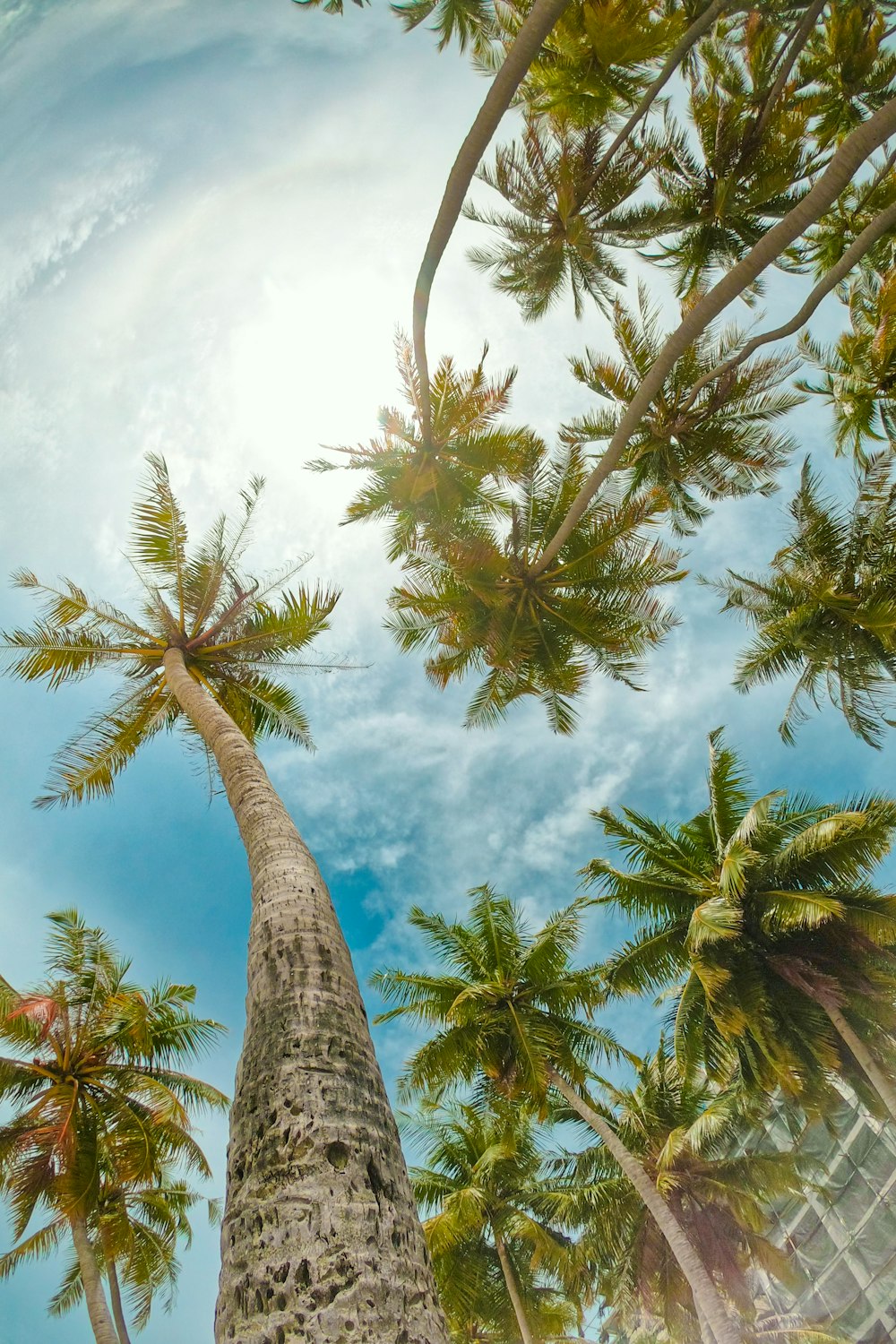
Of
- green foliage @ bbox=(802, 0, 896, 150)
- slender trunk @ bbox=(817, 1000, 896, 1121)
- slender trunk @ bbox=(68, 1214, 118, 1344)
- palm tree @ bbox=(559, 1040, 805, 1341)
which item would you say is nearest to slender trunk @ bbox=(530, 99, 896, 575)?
green foliage @ bbox=(802, 0, 896, 150)

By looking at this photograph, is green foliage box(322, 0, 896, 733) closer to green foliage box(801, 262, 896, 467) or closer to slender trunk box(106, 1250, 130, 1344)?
green foliage box(801, 262, 896, 467)

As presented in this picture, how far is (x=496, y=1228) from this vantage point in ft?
61.7

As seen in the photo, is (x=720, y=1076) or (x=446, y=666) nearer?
(x=446, y=666)

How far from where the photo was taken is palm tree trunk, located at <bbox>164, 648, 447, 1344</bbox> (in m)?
1.90

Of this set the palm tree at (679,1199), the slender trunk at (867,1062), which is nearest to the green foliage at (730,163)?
the slender trunk at (867,1062)

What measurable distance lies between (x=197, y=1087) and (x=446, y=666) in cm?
971

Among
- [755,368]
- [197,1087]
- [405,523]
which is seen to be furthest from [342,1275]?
[197,1087]

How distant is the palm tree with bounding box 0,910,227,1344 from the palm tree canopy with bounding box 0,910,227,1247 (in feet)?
0.07

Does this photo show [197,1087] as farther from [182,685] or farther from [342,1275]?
[342,1275]

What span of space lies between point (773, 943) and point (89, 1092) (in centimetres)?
1328

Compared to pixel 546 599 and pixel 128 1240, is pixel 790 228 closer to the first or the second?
pixel 546 599

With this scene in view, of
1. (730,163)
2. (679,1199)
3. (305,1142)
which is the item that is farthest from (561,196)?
(679,1199)

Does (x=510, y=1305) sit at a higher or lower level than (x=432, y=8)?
lower

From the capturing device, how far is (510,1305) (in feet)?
62.5
